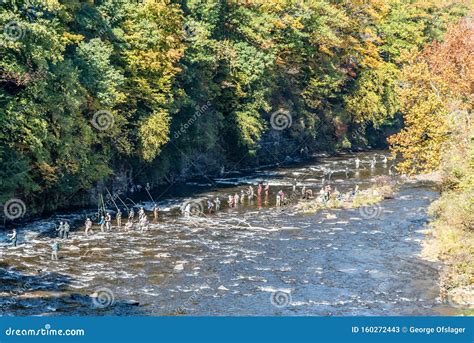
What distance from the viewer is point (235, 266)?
1645 inches

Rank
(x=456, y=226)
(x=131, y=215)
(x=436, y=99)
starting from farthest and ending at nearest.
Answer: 1. (x=131, y=215)
2. (x=436, y=99)
3. (x=456, y=226)

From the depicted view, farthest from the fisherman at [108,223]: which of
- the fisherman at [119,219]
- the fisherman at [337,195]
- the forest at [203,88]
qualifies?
the fisherman at [337,195]

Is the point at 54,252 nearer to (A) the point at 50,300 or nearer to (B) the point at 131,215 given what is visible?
(A) the point at 50,300

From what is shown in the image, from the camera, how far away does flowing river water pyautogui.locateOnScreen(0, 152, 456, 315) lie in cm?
3456

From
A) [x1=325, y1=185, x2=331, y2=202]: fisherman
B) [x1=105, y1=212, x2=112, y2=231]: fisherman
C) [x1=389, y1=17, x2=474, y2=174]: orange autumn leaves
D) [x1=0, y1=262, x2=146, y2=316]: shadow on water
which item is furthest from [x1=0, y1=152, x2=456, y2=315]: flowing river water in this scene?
[x1=389, y1=17, x2=474, y2=174]: orange autumn leaves

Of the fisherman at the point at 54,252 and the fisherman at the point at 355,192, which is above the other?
the fisherman at the point at 355,192

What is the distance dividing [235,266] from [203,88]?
3436 centimetres

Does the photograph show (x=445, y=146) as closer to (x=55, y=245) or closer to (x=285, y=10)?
(x=55, y=245)

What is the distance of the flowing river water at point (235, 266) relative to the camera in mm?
34562

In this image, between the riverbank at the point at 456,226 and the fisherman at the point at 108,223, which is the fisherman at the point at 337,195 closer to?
the riverbank at the point at 456,226

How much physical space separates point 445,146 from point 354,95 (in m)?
54.8

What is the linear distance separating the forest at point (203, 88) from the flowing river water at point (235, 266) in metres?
5.51

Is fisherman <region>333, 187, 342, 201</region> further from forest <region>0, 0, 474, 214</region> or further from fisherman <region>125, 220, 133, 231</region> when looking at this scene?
fisherman <region>125, 220, 133, 231</region>

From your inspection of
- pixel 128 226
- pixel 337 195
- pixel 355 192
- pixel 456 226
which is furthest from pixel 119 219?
pixel 456 226
